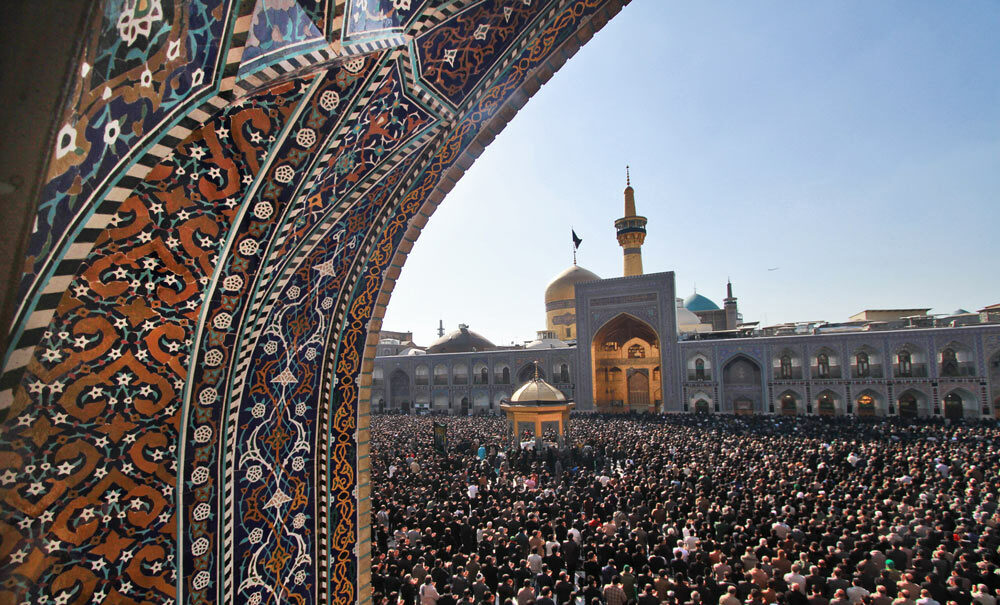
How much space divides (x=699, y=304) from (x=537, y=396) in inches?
1220

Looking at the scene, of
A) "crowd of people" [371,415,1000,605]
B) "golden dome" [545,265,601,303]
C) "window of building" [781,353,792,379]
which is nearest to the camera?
"crowd of people" [371,415,1000,605]

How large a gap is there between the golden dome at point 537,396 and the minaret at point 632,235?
18657 mm

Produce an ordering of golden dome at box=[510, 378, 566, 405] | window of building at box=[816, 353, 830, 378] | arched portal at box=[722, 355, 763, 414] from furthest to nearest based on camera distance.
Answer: arched portal at box=[722, 355, 763, 414], window of building at box=[816, 353, 830, 378], golden dome at box=[510, 378, 566, 405]

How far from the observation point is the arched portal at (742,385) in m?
24.3

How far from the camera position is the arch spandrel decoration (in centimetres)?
207

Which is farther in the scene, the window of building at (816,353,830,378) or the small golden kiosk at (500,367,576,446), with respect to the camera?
the window of building at (816,353,830,378)

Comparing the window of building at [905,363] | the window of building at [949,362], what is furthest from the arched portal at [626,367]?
the window of building at [949,362]

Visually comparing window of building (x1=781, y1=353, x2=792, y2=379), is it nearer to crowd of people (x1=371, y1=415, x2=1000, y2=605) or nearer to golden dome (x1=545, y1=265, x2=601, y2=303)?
crowd of people (x1=371, y1=415, x2=1000, y2=605)

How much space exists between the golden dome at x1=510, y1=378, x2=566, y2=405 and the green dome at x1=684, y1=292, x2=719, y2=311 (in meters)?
30.0

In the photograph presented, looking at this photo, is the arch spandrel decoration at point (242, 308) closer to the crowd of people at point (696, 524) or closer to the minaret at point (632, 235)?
the crowd of people at point (696, 524)

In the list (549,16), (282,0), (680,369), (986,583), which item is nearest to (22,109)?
(282,0)

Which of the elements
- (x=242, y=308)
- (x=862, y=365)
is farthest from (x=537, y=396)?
(x=862, y=365)

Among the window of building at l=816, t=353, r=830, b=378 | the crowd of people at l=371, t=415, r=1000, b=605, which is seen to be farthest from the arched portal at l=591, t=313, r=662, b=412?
the crowd of people at l=371, t=415, r=1000, b=605

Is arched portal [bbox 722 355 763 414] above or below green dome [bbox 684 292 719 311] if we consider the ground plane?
below
